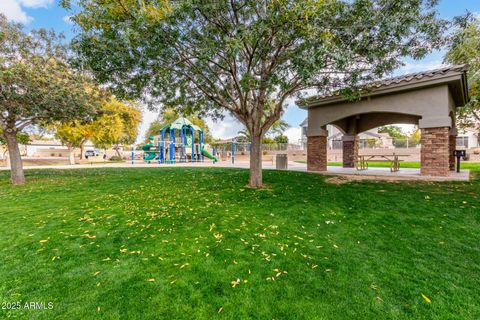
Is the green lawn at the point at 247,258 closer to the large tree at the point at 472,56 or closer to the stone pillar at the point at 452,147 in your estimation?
the stone pillar at the point at 452,147

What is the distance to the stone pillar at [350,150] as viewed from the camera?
1454cm

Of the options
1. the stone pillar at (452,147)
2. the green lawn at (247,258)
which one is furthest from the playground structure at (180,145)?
the stone pillar at (452,147)

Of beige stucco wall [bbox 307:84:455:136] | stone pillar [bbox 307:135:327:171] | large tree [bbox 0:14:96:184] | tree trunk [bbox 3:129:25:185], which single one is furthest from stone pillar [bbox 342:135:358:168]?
tree trunk [bbox 3:129:25:185]

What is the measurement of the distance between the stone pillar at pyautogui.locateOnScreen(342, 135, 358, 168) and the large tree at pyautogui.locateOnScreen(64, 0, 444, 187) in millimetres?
7328

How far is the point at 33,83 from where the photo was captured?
891 cm

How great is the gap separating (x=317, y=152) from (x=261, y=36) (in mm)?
8196

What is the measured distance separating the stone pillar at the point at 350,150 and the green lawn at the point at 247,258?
7.94m

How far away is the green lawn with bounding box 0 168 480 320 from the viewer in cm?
253

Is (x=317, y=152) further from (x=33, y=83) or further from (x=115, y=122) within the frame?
(x=115, y=122)

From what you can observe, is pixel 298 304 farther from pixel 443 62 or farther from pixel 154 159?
pixel 154 159

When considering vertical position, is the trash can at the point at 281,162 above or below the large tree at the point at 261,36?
below

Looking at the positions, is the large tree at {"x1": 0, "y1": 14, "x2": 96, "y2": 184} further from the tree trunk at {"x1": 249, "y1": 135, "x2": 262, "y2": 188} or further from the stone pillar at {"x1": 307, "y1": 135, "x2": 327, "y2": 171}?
the stone pillar at {"x1": 307, "y1": 135, "x2": 327, "y2": 171}

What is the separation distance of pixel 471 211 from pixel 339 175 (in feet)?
19.0

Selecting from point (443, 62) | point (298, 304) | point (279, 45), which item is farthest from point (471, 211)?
point (443, 62)
